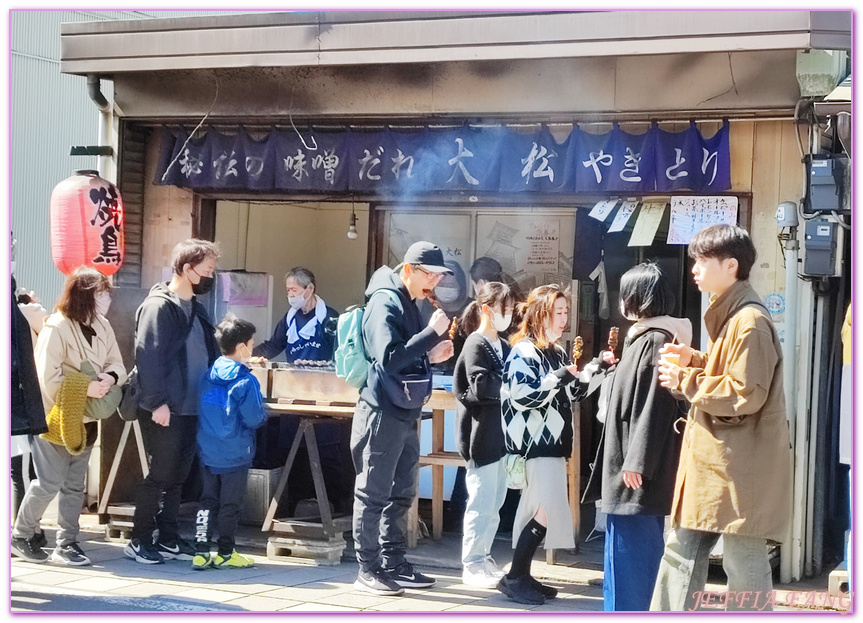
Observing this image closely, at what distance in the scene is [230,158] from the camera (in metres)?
8.98

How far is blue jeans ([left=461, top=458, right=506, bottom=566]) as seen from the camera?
7.01m

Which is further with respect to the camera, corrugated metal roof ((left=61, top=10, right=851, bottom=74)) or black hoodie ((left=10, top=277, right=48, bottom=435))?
corrugated metal roof ((left=61, top=10, right=851, bottom=74))

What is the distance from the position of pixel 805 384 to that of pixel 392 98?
12.7 feet

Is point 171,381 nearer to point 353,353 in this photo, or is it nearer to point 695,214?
point 353,353

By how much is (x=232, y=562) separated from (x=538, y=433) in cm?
247

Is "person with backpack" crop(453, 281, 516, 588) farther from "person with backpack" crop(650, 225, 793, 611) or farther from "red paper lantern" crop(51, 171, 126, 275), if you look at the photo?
"red paper lantern" crop(51, 171, 126, 275)

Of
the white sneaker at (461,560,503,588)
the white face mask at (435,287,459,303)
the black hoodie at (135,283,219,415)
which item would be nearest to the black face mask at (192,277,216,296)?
the black hoodie at (135,283,219,415)

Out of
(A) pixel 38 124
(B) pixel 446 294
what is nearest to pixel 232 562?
(B) pixel 446 294

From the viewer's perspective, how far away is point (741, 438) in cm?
493

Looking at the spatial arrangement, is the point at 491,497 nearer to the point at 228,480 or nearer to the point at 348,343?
the point at 348,343

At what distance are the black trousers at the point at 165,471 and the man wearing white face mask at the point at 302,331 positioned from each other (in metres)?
2.07

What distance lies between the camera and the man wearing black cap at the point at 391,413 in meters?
6.48

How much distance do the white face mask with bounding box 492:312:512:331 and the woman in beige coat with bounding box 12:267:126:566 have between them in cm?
277

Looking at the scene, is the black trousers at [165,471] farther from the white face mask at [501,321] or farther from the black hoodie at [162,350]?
the white face mask at [501,321]
